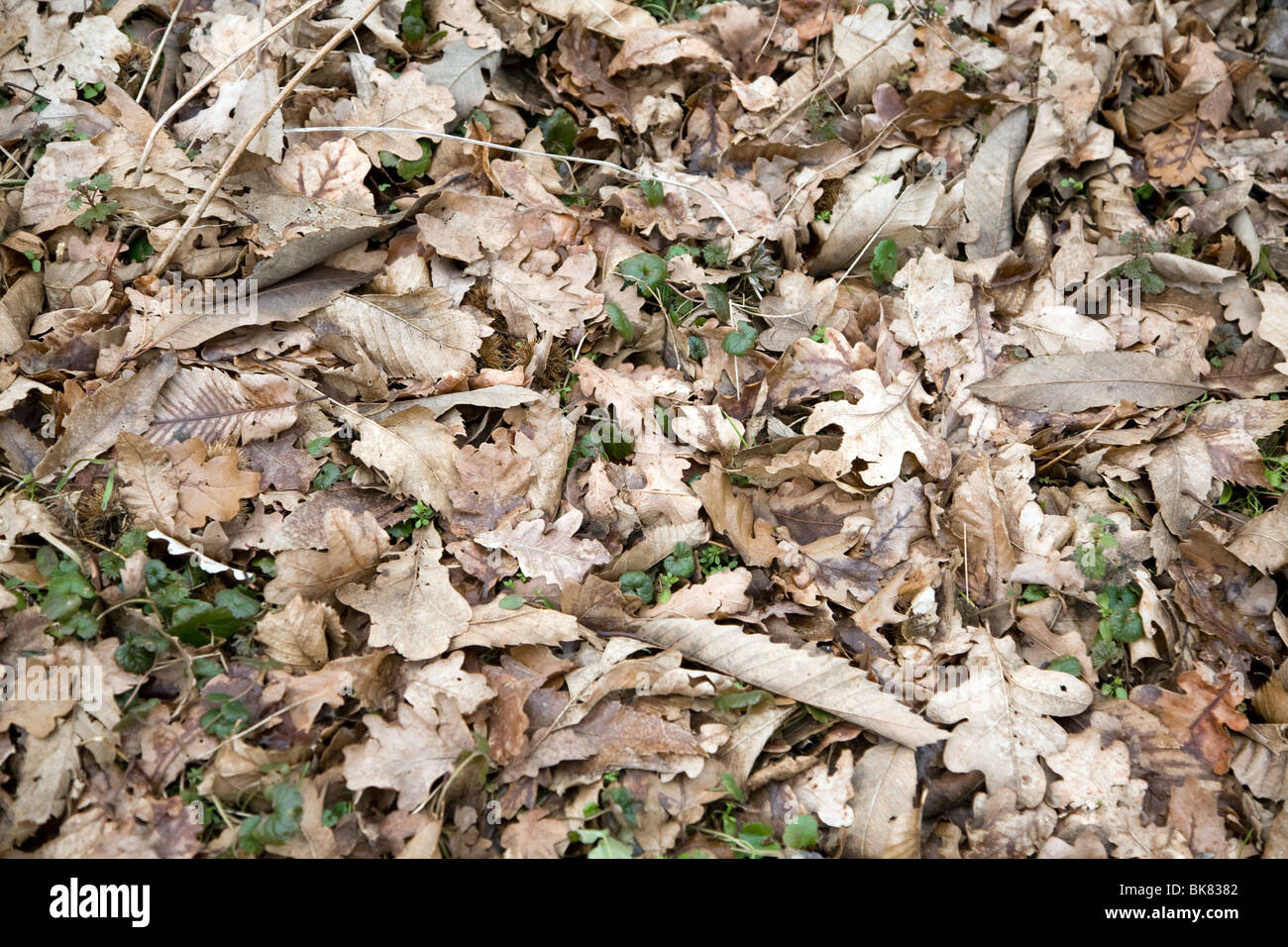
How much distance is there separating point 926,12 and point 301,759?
3594mm

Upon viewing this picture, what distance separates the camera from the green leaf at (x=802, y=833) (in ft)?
6.88

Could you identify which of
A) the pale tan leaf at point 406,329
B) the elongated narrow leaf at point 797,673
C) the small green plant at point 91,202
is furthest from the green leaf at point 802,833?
the small green plant at point 91,202

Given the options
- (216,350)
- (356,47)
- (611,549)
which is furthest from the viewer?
(356,47)

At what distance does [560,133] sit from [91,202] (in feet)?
5.28

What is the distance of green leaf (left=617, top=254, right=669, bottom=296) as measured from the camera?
→ 2859mm

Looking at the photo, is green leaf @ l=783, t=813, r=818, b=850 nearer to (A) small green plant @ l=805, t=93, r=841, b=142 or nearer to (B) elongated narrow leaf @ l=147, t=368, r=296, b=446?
(B) elongated narrow leaf @ l=147, t=368, r=296, b=446

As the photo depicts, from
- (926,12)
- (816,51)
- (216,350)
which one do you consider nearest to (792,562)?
(216,350)

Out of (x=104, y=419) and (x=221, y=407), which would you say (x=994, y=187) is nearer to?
(x=221, y=407)

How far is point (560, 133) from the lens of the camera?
3123 millimetres

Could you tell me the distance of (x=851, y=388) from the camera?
2.78m

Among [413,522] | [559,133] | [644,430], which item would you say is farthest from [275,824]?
[559,133]
